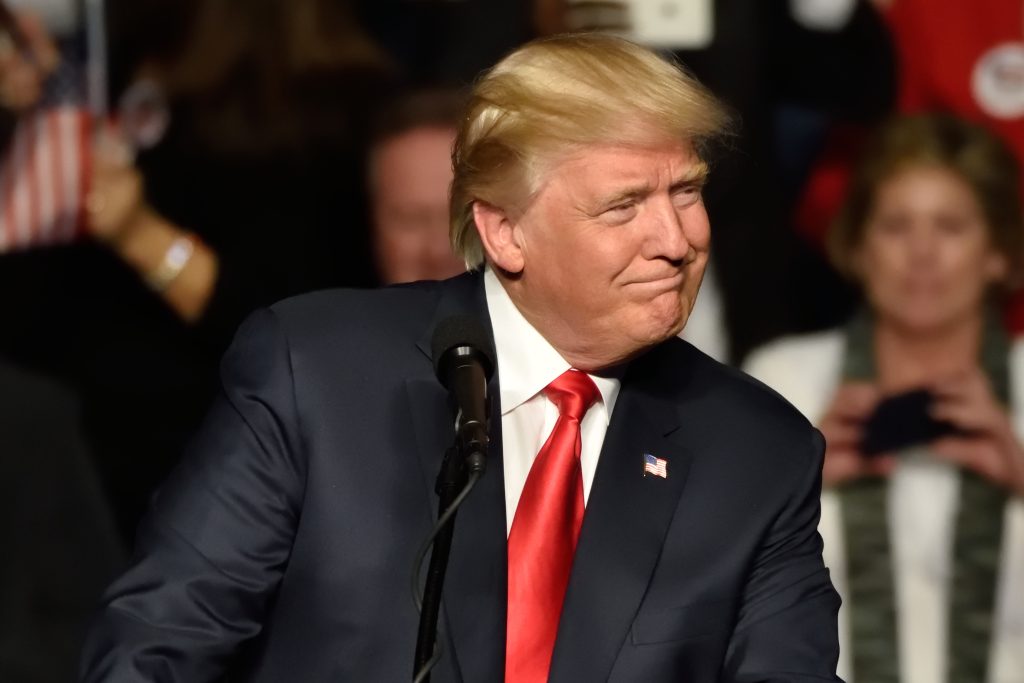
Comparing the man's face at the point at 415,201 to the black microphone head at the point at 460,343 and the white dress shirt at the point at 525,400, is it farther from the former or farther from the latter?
the black microphone head at the point at 460,343

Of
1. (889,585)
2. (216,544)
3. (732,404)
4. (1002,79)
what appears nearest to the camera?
(216,544)

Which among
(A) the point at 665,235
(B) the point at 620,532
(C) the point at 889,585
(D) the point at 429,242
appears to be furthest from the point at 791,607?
(D) the point at 429,242

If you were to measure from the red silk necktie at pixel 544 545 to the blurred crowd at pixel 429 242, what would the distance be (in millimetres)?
1477

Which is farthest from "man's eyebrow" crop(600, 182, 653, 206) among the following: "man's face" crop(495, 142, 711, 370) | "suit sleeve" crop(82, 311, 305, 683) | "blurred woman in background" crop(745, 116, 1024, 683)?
"blurred woman in background" crop(745, 116, 1024, 683)

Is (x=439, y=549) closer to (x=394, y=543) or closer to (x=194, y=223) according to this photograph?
(x=394, y=543)

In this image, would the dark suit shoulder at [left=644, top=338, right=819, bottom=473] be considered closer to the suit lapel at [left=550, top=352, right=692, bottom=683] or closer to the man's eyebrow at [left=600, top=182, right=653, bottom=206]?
the suit lapel at [left=550, top=352, right=692, bottom=683]

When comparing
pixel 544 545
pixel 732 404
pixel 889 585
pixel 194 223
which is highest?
pixel 732 404

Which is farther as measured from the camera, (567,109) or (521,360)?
(521,360)

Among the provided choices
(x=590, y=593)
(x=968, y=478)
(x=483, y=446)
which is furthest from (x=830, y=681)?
(x=968, y=478)

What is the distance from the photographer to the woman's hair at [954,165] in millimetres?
3629

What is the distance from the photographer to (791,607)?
6.73 ft

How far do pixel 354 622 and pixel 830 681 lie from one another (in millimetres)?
549

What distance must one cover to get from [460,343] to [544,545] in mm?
380

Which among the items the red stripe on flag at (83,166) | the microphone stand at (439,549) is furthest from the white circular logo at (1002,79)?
the microphone stand at (439,549)
